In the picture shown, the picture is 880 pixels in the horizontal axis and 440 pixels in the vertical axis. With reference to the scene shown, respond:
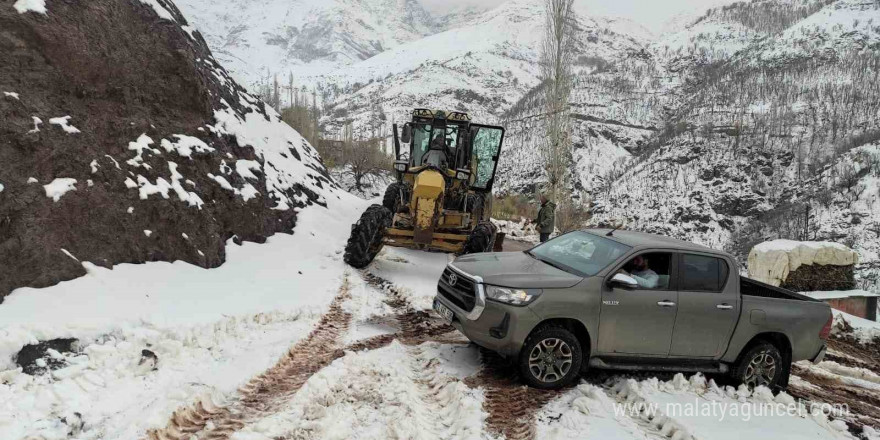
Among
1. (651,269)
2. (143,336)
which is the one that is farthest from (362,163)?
(651,269)

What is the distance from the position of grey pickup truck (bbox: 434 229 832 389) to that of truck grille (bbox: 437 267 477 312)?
0.5 inches

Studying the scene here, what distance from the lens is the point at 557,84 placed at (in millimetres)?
23062

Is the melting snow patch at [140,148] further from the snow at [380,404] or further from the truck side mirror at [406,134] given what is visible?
the truck side mirror at [406,134]

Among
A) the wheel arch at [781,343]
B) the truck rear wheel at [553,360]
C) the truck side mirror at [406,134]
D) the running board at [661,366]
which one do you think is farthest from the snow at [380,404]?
the truck side mirror at [406,134]

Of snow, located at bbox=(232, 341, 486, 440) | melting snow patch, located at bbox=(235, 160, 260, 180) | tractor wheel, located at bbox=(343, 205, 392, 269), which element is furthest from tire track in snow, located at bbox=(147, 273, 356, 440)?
melting snow patch, located at bbox=(235, 160, 260, 180)

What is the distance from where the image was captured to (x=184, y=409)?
374cm

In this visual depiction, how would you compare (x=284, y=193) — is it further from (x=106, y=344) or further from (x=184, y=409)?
(x=184, y=409)

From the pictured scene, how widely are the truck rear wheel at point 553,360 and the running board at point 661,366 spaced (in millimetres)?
282

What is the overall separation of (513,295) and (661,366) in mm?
1979

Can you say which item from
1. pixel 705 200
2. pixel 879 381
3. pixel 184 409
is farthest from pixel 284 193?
pixel 705 200

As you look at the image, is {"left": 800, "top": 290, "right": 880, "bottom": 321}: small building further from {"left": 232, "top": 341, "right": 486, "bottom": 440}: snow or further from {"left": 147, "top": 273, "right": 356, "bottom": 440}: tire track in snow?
Result: {"left": 147, "top": 273, "right": 356, "bottom": 440}: tire track in snow

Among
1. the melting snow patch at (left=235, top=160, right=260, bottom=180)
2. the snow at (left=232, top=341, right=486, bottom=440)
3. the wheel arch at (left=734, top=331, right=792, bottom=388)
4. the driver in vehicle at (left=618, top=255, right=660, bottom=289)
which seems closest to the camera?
the snow at (left=232, top=341, right=486, bottom=440)

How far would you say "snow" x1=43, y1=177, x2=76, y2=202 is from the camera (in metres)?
5.86

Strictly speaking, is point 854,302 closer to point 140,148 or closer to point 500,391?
point 500,391
